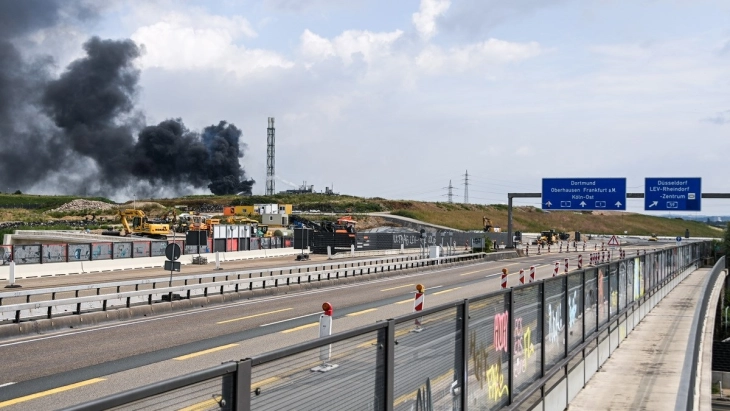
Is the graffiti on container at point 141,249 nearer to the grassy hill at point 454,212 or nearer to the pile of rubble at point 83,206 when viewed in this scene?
the pile of rubble at point 83,206

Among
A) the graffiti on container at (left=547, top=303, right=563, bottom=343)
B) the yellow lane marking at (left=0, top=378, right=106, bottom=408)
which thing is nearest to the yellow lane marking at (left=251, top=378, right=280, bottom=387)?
the graffiti on container at (left=547, top=303, right=563, bottom=343)

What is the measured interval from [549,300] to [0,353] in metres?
11.5

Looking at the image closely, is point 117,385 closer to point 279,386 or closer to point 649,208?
point 279,386

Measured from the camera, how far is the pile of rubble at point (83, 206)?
135625mm

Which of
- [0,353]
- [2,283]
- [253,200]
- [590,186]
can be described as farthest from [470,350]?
[253,200]

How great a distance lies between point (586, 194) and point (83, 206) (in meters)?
106

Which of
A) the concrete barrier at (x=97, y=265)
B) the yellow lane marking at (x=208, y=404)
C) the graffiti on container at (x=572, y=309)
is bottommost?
the concrete barrier at (x=97, y=265)

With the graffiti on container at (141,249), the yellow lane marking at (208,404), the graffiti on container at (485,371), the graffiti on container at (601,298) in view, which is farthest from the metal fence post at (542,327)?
the graffiti on container at (141,249)

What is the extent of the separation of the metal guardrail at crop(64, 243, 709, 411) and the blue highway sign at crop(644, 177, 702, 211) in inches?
1840

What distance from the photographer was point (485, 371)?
7.49 m

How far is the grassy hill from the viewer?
146 meters

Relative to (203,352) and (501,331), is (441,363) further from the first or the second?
(203,352)

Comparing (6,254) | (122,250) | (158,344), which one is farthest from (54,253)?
(158,344)

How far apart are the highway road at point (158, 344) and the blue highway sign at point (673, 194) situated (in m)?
34.4
